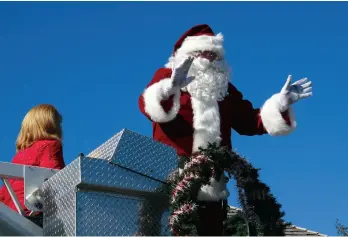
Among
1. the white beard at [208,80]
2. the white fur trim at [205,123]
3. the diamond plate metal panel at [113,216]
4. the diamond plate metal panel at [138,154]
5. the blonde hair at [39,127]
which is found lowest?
the diamond plate metal panel at [113,216]

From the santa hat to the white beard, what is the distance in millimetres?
137

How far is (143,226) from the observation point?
4.22 metres

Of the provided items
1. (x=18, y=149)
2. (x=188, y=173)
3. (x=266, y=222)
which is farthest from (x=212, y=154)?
(x=18, y=149)

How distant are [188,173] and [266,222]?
26.1 inches

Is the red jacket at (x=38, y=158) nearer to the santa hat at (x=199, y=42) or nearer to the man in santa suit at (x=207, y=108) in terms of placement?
the man in santa suit at (x=207, y=108)

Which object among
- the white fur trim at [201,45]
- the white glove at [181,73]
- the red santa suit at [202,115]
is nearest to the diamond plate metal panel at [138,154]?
the white glove at [181,73]

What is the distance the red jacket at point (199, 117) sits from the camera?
535 cm

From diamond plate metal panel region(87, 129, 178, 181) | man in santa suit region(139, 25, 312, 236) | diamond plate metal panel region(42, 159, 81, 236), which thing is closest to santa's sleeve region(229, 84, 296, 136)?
man in santa suit region(139, 25, 312, 236)

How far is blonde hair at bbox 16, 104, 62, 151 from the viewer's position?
5.18 m

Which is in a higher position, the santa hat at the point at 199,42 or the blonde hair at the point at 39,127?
the santa hat at the point at 199,42

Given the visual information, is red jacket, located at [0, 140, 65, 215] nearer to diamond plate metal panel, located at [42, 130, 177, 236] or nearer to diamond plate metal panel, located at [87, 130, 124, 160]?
diamond plate metal panel, located at [42, 130, 177, 236]

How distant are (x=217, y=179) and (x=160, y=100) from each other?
2.73 feet

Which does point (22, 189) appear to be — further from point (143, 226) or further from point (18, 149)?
point (143, 226)

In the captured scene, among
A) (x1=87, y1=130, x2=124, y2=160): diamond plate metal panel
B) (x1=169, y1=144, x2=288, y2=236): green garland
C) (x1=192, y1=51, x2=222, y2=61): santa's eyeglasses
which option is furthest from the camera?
(x1=192, y1=51, x2=222, y2=61): santa's eyeglasses
